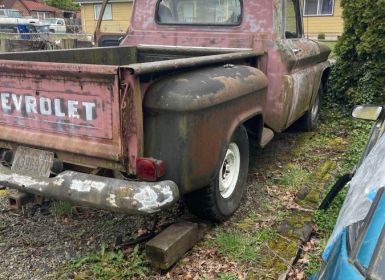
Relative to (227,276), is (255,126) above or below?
above

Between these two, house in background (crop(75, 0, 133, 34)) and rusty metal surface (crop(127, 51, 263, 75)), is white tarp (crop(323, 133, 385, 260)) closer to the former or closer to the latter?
rusty metal surface (crop(127, 51, 263, 75))

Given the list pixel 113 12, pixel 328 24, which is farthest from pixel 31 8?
pixel 328 24

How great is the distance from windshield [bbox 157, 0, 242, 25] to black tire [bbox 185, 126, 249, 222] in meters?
1.51

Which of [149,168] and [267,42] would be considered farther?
[267,42]

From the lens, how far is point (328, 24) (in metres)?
24.6

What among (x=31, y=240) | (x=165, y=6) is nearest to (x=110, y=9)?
(x=165, y=6)

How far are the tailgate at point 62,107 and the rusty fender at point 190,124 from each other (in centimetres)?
25

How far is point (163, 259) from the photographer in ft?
9.55

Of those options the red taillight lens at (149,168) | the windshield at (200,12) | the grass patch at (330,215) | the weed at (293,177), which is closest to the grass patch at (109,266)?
the red taillight lens at (149,168)

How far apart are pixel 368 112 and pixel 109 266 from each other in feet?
6.92

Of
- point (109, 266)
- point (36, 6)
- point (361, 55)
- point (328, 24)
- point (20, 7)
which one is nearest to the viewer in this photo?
point (109, 266)

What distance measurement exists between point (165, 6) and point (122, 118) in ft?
9.21

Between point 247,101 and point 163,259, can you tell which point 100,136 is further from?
point 247,101

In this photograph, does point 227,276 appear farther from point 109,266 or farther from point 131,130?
point 131,130
